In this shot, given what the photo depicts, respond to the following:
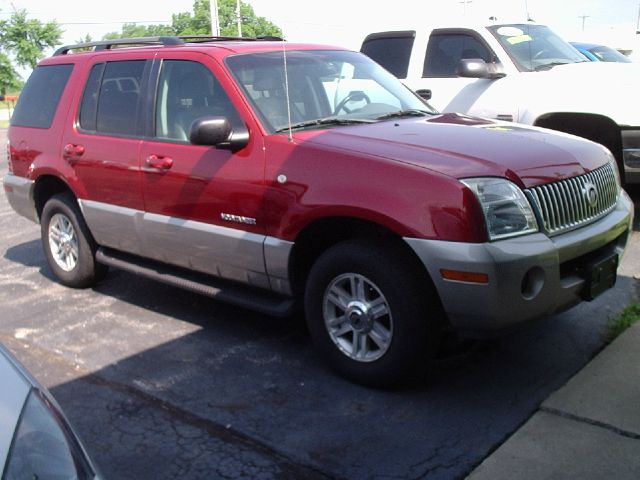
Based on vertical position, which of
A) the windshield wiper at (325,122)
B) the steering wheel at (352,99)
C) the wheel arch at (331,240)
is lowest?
the wheel arch at (331,240)

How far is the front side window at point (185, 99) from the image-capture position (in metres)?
4.90

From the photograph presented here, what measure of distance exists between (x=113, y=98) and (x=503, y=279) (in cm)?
342

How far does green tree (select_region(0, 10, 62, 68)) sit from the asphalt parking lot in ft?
207

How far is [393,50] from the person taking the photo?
880 centimetres

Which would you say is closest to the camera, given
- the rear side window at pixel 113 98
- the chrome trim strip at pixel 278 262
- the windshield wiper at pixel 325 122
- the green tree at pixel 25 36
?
the chrome trim strip at pixel 278 262

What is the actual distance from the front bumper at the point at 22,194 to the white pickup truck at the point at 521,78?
351 cm

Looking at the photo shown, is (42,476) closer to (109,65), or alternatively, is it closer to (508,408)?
(508,408)

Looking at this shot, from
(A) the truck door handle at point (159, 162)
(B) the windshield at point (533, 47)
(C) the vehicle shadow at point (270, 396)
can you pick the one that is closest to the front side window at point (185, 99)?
(A) the truck door handle at point (159, 162)

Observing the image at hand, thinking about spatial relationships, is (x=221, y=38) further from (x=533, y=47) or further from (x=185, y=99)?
(x=533, y=47)

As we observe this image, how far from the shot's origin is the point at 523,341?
4793mm

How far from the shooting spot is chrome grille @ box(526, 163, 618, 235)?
3885 millimetres

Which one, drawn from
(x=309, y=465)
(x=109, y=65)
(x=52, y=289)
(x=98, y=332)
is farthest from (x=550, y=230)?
(x=52, y=289)

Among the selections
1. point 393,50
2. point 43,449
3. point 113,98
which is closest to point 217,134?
point 113,98

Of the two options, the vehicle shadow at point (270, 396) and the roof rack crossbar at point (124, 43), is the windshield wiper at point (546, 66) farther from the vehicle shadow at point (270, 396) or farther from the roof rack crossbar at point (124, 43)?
the roof rack crossbar at point (124, 43)
